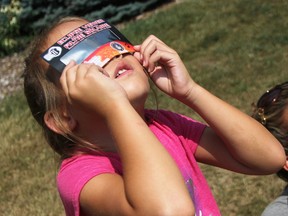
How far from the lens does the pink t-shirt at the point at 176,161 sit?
6.41 feet

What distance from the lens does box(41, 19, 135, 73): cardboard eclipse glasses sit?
197 centimetres

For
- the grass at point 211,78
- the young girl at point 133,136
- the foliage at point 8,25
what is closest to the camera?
the young girl at point 133,136

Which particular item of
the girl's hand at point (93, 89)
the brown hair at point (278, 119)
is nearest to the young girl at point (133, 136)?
the girl's hand at point (93, 89)

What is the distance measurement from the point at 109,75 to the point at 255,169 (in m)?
0.75

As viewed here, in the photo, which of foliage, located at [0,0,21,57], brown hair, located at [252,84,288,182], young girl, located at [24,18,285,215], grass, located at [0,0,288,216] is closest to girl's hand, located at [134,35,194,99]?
young girl, located at [24,18,285,215]

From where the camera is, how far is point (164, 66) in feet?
7.27

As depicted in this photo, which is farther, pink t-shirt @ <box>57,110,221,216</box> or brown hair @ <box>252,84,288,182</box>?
brown hair @ <box>252,84,288,182</box>

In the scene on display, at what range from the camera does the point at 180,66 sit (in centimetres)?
219

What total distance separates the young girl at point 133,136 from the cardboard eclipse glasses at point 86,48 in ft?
0.12

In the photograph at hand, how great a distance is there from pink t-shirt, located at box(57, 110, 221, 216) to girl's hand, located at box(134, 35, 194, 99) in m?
0.15

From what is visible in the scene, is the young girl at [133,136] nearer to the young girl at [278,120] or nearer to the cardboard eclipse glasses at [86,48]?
the cardboard eclipse glasses at [86,48]

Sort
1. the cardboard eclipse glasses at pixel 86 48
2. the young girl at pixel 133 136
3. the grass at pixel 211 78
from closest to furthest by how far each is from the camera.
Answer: the young girl at pixel 133 136
the cardboard eclipse glasses at pixel 86 48
the grass at pixel 211 78

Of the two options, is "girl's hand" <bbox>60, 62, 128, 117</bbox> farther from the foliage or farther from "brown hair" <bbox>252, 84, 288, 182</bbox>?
the foliage

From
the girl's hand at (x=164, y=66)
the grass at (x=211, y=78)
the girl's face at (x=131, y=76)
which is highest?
the girl's face at (x=131, y=76)
